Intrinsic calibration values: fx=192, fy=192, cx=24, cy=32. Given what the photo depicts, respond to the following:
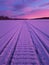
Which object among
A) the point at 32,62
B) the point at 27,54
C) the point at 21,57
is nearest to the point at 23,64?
the point at 32,62

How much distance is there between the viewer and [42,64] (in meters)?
2.85

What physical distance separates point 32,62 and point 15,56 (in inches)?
18.7

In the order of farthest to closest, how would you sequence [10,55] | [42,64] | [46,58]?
[10,55], [46,58], [42,64]

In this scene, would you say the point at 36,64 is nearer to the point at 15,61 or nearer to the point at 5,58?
the point at 15,61

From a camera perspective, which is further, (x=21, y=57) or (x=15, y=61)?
(x=21, y=57)

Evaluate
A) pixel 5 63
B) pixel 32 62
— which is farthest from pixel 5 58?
pixel 32 62

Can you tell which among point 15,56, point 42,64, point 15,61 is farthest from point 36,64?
point 15,56

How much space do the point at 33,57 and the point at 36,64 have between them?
1.40 ft

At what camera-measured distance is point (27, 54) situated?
11.6 feet

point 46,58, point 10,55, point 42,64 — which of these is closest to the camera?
point 42,64

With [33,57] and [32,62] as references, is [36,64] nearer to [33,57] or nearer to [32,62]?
[32,62]

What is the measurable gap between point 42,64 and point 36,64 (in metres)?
0.09

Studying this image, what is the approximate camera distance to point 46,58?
323cm

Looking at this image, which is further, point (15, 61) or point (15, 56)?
point (15, 56)
